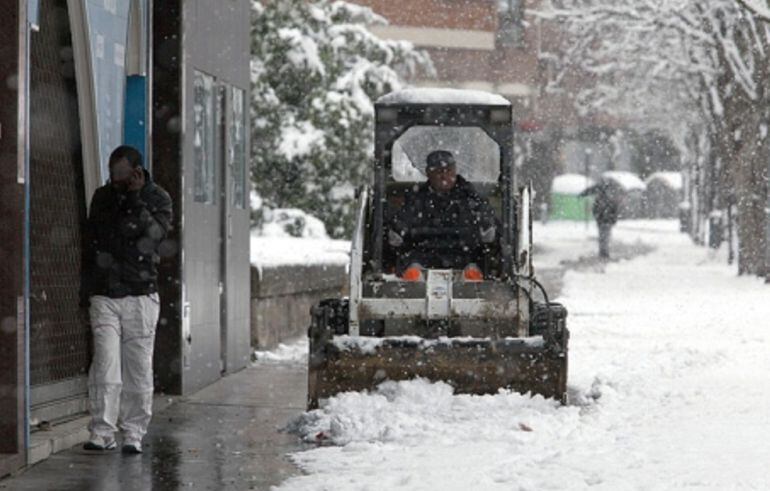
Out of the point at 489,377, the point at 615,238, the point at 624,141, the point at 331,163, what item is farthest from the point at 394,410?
the point at 624,141

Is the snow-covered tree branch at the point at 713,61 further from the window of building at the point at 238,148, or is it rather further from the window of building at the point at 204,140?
the window of building at the point at 204,140

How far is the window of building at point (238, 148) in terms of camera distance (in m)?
16.6

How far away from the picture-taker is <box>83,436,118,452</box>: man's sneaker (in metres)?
10.6

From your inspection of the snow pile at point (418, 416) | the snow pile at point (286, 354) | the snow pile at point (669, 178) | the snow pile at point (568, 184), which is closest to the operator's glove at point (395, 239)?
the snow pile at point (418, 416)

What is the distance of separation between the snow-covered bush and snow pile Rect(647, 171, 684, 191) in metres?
57.0

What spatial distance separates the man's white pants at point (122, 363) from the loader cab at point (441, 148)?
319 cm

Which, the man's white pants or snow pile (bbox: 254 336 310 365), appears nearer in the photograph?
the man's white pants

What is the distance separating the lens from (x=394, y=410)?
460 inches

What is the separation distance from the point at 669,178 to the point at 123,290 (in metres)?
80.8

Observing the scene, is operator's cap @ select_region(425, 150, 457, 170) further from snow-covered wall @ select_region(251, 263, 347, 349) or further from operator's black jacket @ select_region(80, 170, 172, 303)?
snow-covered wall @ select_region(251, 263, 347, 349)

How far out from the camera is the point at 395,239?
539 inches

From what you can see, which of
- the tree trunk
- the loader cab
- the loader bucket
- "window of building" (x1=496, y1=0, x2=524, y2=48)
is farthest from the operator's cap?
"window of building" (x1=496, y1=0, x2=524, y2=48)

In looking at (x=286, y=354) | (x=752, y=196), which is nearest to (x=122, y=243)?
(x=286, y=354)

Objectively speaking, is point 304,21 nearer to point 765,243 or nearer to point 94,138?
point 765,243
